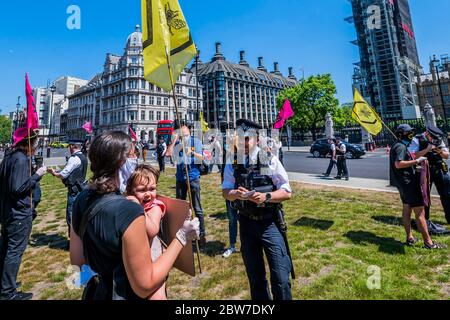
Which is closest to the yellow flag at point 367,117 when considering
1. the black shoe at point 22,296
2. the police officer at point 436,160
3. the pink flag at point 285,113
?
the police officer at point 436,160

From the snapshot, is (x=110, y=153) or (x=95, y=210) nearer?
(x=95, y=210)

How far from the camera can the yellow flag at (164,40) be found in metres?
2.77

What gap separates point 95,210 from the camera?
1.33 meters

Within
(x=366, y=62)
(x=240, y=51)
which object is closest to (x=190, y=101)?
(x=240, y=51)

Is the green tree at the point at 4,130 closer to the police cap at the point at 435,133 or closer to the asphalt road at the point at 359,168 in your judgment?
the asphalt road at the point at 359,168

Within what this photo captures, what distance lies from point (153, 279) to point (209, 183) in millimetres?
10535

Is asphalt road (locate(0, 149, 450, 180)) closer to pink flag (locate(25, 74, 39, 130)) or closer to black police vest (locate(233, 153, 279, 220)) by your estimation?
black police vest (locate(233, 153, 279, 220))

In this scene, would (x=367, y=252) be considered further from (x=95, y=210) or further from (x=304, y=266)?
(x=95, y=210)

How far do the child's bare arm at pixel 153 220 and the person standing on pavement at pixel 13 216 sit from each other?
265cm

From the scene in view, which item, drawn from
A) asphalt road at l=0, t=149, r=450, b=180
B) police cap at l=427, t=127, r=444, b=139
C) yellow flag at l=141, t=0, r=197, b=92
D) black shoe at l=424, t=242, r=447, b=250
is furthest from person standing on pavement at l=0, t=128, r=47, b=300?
asphalt road at l=0, t=149, r=450, b=180

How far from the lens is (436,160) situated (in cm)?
514

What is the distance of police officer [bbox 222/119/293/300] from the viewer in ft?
7.83

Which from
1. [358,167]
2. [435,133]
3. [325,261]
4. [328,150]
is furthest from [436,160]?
[328,150]
